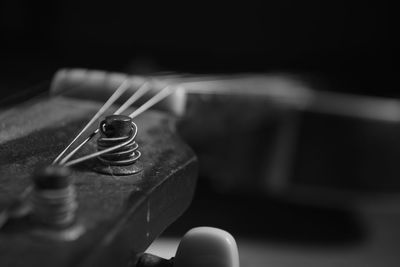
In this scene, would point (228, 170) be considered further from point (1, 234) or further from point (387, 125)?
point (1, 234)

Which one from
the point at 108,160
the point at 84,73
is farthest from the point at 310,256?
the point at 108,160

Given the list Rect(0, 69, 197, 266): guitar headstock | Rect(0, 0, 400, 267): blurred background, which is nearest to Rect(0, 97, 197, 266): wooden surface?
Rect(0, 69, 197, 266): guitar headstock

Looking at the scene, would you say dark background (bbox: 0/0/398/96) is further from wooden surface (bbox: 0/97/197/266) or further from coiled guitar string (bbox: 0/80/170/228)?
wooden surface (bbox: 0/97/197/266)

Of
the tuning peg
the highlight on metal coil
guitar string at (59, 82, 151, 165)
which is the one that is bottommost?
the tuning peg

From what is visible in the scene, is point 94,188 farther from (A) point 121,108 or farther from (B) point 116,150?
(A) point 121,108

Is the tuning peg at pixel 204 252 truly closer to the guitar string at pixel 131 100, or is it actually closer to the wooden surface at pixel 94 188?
the wooden surface at pixel 94 188

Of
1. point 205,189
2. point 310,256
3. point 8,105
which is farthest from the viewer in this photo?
point 205,189

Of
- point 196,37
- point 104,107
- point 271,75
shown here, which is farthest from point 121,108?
point 196,37
